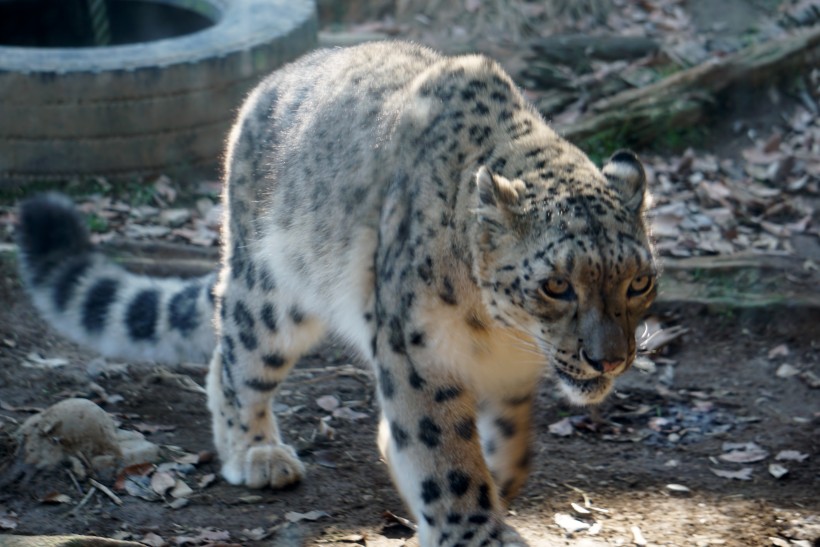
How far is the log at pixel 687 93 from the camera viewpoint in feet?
26.7

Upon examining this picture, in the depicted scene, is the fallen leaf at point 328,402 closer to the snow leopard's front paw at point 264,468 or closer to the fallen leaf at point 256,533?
the snow leopard's front paw at point 264,468

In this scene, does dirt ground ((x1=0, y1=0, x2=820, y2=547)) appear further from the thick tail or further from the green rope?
the green rope

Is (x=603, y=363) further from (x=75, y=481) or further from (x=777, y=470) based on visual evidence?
(x=75, y=481)

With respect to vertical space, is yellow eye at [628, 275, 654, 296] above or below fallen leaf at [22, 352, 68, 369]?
above

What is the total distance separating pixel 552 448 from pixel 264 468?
1.29 m

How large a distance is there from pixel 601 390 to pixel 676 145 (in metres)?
4.95

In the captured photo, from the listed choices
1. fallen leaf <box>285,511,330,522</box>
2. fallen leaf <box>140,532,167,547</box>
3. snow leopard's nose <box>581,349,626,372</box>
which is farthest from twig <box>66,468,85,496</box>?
snow leopard's nose <box>581,349,626,372</box>

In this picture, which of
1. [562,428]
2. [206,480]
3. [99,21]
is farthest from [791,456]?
[99,21]

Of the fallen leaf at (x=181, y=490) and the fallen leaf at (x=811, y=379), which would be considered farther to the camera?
the fallen leaf at (x=811, y=379)

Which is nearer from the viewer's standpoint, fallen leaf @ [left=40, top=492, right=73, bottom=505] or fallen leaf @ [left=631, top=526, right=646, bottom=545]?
fallen leaf @ [left=631, top=526, right=646, bottom=545]

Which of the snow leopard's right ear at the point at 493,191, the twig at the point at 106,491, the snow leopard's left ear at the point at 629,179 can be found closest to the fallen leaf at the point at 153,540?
the twig at the point at 106,491

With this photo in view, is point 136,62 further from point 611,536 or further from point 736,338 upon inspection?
point 611,536

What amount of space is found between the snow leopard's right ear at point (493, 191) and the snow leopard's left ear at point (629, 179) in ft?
1.20

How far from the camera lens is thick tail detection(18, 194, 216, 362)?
219 inches
